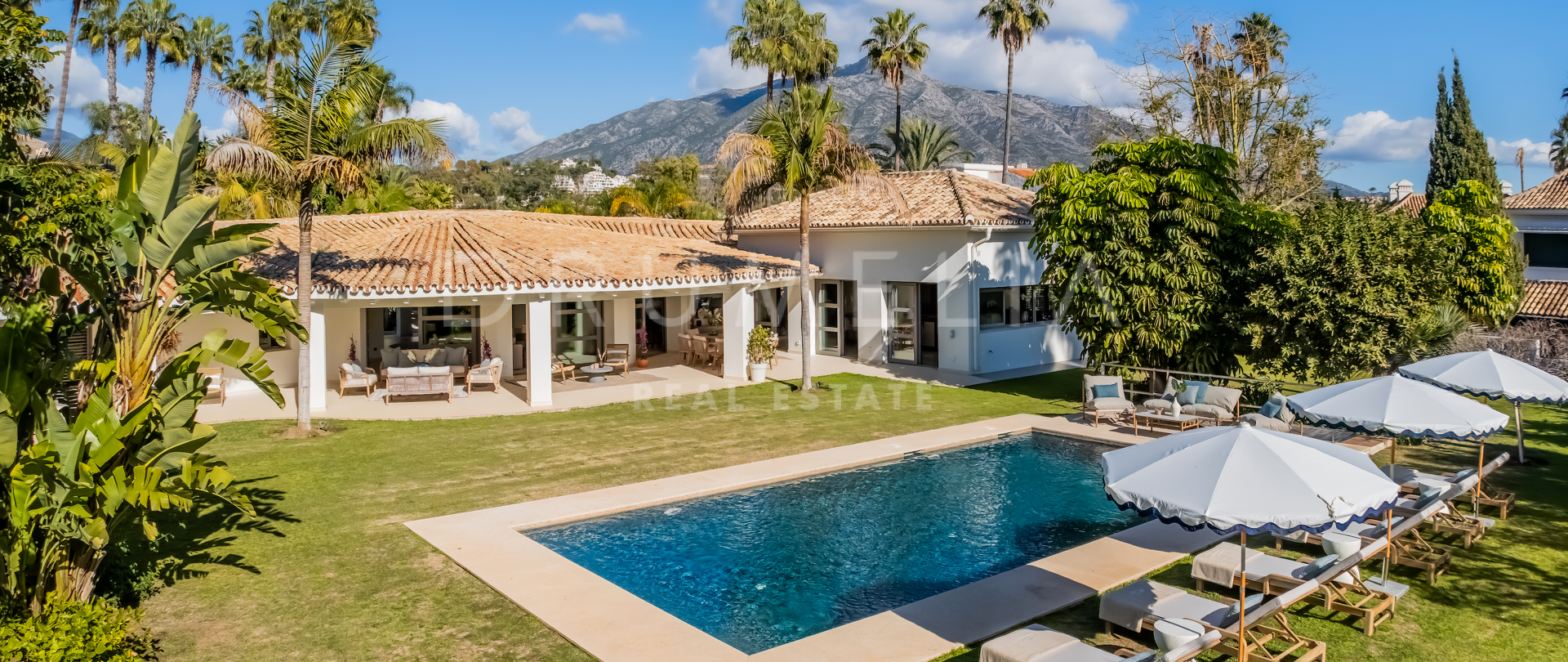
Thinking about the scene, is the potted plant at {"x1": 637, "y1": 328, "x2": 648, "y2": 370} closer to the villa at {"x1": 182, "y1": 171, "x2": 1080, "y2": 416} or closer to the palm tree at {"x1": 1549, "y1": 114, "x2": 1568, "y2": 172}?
the villa at {"x1": 182, "y1": 171, "x2": 1080, "y2": 416}

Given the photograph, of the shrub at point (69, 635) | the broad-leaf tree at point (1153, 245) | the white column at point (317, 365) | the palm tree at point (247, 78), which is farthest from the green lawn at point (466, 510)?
the palm tree at point (247, 78)

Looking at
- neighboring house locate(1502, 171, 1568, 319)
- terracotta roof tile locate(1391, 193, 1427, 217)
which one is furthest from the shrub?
terracotta roof tile locate(1391, 193, 1427, 217)

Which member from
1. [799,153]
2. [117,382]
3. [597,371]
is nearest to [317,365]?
[597,371]

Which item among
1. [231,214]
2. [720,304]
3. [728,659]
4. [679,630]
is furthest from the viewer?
[231,214]

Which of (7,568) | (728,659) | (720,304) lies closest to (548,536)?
(728,659)

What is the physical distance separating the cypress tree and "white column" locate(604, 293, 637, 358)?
39.2 m

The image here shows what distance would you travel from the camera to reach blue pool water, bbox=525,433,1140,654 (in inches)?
344

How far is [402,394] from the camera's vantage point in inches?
765

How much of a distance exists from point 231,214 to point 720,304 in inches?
667

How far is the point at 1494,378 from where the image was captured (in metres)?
11.3

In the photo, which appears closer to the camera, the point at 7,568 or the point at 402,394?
the point at 7,568

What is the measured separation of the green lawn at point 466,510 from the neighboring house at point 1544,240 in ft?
63.3

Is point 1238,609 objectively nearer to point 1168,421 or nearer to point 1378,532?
point 1378,532

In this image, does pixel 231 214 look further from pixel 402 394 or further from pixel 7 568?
pixel 7 568
